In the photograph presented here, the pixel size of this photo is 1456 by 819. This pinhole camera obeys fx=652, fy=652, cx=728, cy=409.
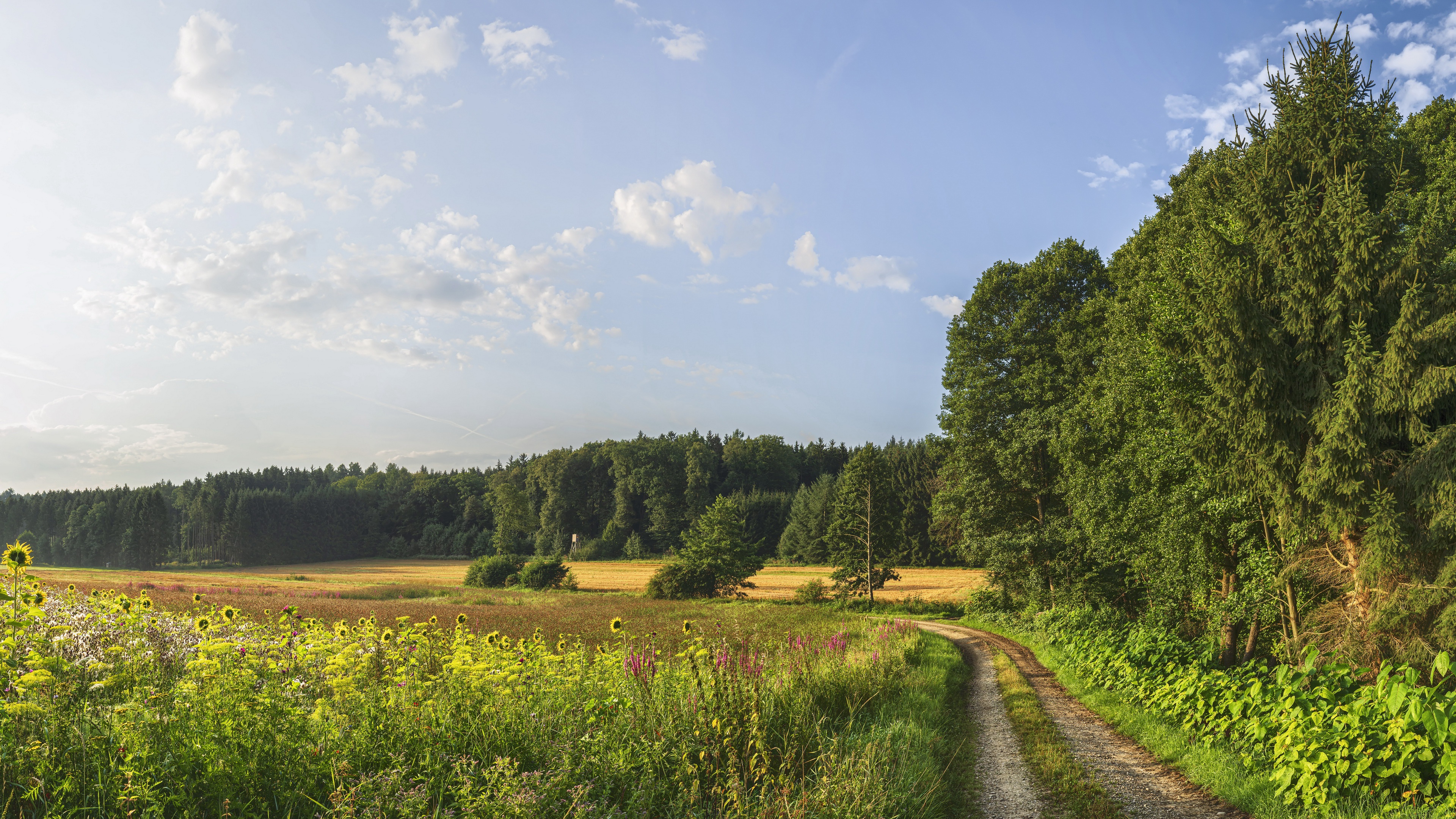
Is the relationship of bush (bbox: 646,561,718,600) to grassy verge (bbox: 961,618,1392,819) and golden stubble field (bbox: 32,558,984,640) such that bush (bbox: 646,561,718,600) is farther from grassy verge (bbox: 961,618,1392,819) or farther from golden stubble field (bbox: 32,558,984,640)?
grassy verge (bbox: 961,618,1392,819)

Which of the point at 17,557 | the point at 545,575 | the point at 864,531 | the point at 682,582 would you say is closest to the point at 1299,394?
the point at 17,557

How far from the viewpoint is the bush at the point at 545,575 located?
4722 centimetres

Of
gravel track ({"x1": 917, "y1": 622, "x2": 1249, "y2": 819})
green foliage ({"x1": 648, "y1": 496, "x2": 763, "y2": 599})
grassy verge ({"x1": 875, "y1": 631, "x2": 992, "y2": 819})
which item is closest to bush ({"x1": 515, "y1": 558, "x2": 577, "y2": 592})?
green foliage ({"x1": 648, "y1": 496, "x2": 763, "y2": 599})

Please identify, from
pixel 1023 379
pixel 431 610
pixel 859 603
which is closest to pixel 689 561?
pixel 859 603

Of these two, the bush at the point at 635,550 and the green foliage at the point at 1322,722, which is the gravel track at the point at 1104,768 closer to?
the green foliage at the point at 1322,722

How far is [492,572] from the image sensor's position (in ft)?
165

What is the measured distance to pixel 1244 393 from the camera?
11.6m

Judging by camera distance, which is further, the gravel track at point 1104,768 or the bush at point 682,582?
the bush at point 682,582

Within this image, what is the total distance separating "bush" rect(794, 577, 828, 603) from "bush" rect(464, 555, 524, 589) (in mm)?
23511

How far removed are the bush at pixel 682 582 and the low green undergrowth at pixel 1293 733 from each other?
30.7m

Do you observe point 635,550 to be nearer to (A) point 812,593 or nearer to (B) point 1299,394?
(A) point 812,593

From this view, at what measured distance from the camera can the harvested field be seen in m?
34.2

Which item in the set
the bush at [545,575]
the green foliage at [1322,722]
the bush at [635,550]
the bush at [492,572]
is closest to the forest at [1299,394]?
the green foliage at [1322,722]

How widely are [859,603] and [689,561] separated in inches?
439
